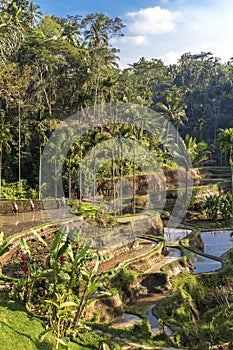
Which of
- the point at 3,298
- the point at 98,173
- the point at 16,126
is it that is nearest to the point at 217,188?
the point at 98,173

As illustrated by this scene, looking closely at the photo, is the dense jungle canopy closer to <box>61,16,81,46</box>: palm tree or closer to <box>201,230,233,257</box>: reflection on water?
<box>61,16,81,46</box>: palm tree

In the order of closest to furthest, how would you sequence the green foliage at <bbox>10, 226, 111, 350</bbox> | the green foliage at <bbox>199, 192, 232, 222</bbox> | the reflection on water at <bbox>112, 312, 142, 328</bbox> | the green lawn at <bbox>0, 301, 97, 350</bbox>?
the green lawn at <bbox>0, 301, 97, 350</bbox>
the green foliage at <bbox>10, 226, 111, 350</bbox>
the reflection on water at <bbox>112, 312, 142, 328</bbox>
the green foliage at <bbox>199, 192, 232, 222</bbox>

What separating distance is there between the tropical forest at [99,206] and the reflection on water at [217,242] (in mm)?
119

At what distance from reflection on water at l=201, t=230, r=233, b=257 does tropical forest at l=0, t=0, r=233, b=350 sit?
12 cm

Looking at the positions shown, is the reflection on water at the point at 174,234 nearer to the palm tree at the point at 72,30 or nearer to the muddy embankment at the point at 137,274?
the muddy embankment at the point at 137,274

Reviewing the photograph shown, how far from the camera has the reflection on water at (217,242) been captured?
1028 inches

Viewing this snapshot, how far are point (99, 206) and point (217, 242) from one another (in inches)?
388

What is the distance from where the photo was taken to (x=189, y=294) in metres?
17.4

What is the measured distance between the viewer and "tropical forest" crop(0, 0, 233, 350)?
37.0ft

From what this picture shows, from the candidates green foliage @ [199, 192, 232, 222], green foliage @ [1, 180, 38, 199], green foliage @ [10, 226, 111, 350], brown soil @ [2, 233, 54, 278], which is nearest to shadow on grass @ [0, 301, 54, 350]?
green foliage @ [10, 226, 111, 350]

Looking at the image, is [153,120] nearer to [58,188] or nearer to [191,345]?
[58,188]

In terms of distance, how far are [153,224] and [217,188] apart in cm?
1897

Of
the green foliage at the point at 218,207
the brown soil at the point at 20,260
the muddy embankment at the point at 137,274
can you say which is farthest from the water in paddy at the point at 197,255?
the green foliage at the point at 218,207

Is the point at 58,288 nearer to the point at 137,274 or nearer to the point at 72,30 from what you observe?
the point at 137,274
